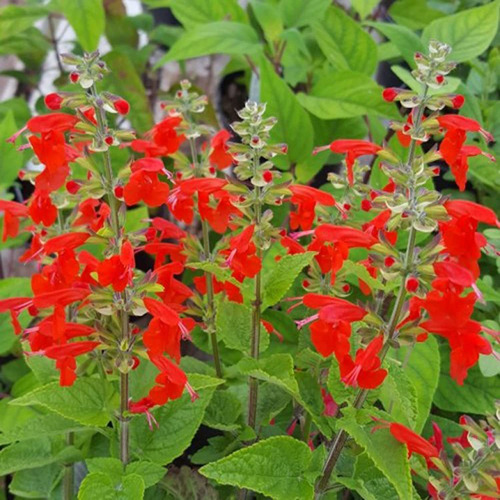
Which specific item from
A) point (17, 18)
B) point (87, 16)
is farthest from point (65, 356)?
point (17, 18)

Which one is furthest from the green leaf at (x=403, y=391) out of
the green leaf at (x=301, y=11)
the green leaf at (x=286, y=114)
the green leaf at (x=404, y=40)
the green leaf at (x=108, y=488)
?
the green leaf at (x=301, y=11)

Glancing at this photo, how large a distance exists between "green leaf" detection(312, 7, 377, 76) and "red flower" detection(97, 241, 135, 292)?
76 centimetres

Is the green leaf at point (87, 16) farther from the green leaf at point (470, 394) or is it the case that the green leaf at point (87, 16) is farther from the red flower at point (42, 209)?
the green leaf at point (470, 394)

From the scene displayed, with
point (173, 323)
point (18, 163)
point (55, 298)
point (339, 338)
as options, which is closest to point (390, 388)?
point (339, 338)

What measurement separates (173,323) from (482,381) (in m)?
0.52

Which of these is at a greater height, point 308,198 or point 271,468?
point 308,198

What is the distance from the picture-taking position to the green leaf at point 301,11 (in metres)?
1.27

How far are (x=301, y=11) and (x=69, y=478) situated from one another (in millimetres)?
895

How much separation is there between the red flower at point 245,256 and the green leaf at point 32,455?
0.31m

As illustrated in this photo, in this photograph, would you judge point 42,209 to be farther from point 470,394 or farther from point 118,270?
point 470,394

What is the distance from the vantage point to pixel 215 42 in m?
1.18

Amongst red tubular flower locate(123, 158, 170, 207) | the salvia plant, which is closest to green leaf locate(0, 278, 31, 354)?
the salvia plant

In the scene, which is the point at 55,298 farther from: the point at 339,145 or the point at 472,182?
the point at 472,182

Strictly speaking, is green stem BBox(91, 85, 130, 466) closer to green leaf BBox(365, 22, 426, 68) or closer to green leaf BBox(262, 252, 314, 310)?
green leaf BBox(262, 252, 314, 310)
